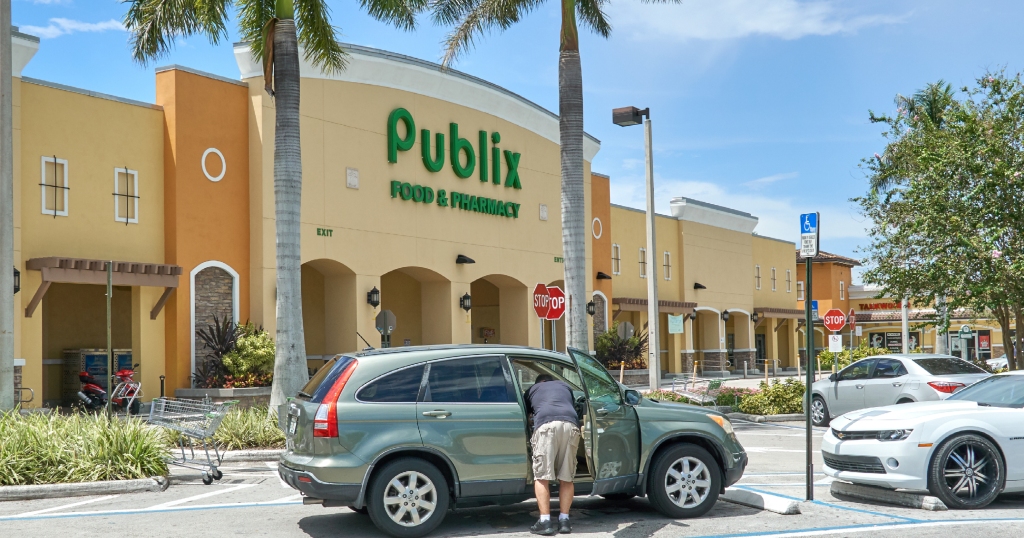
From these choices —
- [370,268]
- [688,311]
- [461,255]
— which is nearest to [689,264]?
[688,311]

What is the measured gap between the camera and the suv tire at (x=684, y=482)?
902 cm

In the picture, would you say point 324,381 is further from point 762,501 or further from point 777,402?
point 777,402

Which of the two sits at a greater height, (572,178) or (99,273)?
(572,178)

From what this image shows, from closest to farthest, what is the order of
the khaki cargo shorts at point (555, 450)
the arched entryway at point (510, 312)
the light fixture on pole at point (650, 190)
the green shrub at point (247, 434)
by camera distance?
the khaki cargo shorts at point (555, 450) → the green shrub at point (247, 434) → the light fixture on pole at point (650, 190) → the arched entryway at point (510, 312)

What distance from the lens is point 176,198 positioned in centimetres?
2188

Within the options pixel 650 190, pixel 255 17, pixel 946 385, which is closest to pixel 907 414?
pixel 946 385

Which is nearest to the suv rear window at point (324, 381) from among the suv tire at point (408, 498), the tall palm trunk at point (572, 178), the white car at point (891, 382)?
the suv tire at point (408, 498)

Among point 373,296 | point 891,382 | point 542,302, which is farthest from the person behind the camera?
point 373,296

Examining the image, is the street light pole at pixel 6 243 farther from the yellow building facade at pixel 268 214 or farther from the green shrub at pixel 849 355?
the green shrub at pixel 849 355

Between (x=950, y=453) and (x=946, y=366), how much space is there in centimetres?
902

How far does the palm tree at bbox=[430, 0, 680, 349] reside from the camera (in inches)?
752

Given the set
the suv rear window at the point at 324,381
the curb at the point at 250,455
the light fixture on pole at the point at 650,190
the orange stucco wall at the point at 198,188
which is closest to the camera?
the suv rear window at the point at 324,381

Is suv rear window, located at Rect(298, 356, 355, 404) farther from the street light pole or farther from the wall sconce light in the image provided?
the wall sconce light

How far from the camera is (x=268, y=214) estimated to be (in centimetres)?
2356
